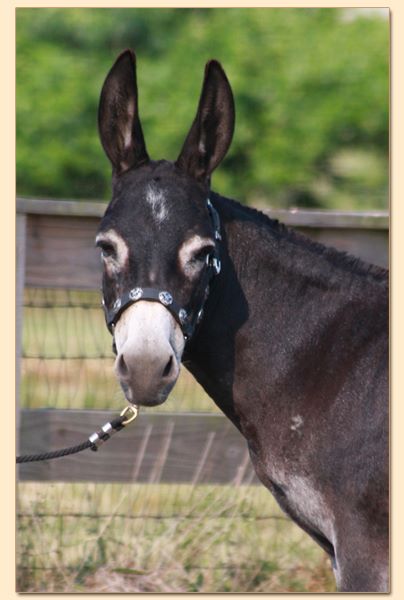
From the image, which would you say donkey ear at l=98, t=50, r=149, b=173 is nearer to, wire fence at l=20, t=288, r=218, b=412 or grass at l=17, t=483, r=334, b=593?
wire fence at l=20, t=288, r=218, b=412

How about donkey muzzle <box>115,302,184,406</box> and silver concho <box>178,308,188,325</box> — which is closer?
donkey muzzle <box>115,302,184,406</box>

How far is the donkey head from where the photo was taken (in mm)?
2705

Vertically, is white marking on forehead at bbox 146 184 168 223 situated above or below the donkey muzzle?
above

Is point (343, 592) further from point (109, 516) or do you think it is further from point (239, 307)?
point (109, 516)

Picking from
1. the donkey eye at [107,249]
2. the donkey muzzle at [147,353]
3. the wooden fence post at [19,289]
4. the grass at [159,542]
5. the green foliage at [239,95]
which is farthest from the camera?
the green foliage at [239,95]

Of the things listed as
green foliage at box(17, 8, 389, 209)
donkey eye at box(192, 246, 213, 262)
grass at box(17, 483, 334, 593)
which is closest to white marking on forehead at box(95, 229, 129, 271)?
donkey eye at box(192, 246, 213, 262)

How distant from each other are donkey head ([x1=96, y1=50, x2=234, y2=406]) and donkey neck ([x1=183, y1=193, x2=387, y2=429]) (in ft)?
0.57

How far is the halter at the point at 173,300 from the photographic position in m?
2.75

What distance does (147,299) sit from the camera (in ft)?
9.00

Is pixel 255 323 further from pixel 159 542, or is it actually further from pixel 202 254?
pixel 159 542

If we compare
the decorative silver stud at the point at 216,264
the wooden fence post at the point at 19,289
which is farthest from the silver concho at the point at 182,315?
the wooden fence post at the point at 19,289

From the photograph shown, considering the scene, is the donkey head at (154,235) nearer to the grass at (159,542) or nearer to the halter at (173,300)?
the halter at (173,300)

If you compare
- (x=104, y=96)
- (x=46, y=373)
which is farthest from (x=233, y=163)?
(x=104, y=96)

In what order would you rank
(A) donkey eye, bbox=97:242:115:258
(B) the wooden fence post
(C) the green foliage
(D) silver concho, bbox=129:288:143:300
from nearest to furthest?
(D) silver concho, bbox=129:288:143:300
(A) donkey eye, bbox=97:242:115:258
(B) the wooden fence post
(C) the green foliage
